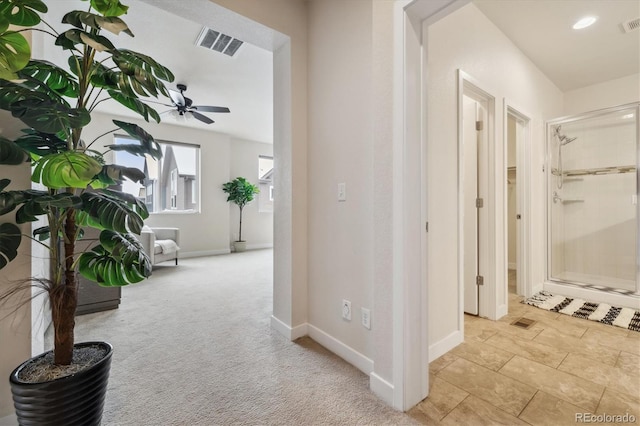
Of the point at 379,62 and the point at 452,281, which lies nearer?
the point at 379,62

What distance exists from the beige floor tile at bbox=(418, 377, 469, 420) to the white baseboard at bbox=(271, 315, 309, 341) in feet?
3.18

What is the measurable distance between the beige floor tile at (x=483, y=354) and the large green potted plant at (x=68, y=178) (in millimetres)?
2058

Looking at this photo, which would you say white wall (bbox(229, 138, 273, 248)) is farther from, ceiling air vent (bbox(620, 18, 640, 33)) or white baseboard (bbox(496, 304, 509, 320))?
ceiling air vent (bbox(620, 18, 640, 33))

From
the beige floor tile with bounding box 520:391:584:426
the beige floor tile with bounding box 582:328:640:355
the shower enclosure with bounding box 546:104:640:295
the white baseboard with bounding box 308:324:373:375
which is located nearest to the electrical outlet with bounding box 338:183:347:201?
the white baseboard with bounding box 308:324:373:375

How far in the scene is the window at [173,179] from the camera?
18.0 feet

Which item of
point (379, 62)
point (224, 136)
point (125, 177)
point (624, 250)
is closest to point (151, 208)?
point (224, 136)

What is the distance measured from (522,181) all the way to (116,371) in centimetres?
406

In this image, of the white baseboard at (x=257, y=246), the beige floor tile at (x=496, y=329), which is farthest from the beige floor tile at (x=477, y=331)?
the white baseboard at (x=257, y=246)

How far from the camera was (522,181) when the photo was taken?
3090mm

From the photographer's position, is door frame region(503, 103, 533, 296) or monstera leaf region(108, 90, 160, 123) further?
door frame region(503, 103, 533, 296)

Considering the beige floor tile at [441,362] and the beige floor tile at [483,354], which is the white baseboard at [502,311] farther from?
the beige floor tile at [441,362]

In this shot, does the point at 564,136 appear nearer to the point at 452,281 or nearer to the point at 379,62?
the point at 452,281

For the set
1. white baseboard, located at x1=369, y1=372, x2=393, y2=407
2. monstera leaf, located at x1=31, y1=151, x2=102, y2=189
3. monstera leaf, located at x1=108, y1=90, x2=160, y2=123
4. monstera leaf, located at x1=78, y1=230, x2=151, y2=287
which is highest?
monstera leaf, located at x1=108, y1=90, x2=160, y2=123

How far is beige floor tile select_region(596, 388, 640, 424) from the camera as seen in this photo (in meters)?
1.36
